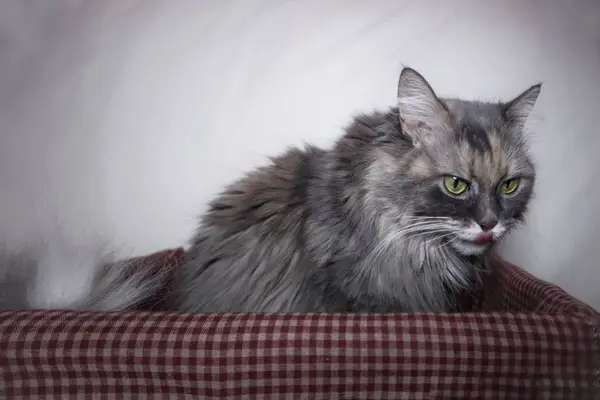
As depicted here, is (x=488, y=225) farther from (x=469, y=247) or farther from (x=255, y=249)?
(x=255, y=249)

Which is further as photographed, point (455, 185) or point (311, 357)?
point (455, 185)

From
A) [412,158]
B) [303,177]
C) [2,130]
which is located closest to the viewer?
[412,158]

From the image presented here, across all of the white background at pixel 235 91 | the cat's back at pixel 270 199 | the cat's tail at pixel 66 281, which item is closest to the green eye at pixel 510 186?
the cat's back at pixel 270 199

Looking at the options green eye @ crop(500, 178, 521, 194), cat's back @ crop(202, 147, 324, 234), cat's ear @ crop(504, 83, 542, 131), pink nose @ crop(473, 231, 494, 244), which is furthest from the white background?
pink nose @ crop(473, 231, 494, 244)

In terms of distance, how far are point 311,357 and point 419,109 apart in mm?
534

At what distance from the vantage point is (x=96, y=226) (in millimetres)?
1751

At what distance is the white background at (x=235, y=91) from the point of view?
167 centimetres

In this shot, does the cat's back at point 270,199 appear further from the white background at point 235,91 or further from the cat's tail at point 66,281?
the white background at point 235,91

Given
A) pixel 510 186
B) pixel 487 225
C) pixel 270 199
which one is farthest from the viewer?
pixel 270 199

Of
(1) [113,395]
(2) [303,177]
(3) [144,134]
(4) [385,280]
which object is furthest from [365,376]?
(3) [144,134]

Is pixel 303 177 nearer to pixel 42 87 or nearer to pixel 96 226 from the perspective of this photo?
pixel 96 226

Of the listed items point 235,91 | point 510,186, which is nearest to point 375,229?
point 510,186

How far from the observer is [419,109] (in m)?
1.08

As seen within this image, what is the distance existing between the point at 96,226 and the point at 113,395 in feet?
3.19
